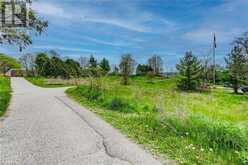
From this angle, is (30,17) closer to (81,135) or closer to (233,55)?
(81,135)

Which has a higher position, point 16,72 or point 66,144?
point 16,72

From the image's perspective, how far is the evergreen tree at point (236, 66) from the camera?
37.9 m

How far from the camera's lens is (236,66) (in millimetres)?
39344

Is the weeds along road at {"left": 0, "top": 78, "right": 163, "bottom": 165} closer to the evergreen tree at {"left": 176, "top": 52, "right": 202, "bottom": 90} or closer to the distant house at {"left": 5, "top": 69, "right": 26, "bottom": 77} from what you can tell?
the evergreen tree at {"left": 176, "top": 52, "right": 202, "bottom": 90}

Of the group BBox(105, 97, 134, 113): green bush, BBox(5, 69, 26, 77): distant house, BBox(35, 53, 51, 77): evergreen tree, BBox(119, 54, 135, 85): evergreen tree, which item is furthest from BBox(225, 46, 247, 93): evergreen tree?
BBox(5, 69, 26, 77): distant house

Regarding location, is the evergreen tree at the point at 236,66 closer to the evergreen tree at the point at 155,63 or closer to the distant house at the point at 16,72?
the evergreen tree at the point at 155,63

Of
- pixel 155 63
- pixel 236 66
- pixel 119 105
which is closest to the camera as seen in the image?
pixel 119 105

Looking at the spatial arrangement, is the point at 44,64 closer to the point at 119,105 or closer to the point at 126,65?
the point at 126,65

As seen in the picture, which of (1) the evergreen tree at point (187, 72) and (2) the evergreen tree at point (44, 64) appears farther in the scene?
(2) the evergreen tree at point (44, 64)

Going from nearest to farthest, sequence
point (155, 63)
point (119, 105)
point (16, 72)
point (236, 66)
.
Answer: point (119, 105), point (236, 66), point (155, 63), point (16, 72)

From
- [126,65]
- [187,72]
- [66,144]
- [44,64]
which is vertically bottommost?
[66,144]

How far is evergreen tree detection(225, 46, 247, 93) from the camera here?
124 feet

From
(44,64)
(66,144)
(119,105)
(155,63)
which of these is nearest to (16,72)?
(44,64)

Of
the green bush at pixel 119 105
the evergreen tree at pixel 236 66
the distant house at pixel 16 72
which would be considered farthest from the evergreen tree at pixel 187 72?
the distant house at pixel 16 72
